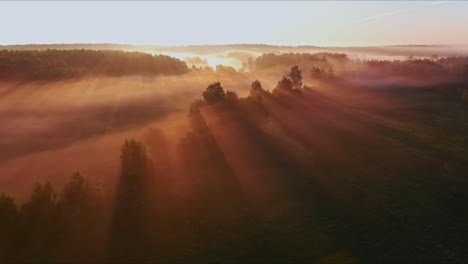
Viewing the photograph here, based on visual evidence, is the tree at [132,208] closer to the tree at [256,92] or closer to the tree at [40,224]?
the tree at [40,224]

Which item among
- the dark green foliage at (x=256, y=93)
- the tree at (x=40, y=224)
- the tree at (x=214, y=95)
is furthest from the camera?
the dark green foliage at (x=256, y=93)

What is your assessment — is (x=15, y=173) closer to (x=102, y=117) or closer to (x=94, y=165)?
(x=94, y=165)

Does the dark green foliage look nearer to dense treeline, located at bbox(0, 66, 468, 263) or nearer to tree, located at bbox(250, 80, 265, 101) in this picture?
tree, located at bbox(250, 80, 265, 101)

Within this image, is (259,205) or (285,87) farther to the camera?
(285,87)

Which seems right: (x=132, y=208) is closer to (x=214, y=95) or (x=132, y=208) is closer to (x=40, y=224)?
(x=40, y=224)

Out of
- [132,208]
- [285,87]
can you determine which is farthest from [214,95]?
[132,208]

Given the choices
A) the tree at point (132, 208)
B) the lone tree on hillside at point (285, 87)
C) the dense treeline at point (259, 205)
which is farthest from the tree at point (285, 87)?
the tree at point (132, 208)

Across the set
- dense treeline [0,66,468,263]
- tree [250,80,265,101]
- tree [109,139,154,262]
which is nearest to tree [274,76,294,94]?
tree [250,80,265,101]

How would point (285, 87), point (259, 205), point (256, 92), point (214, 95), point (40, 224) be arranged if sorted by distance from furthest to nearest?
point (285, 87) < point (256, 92) < point (214, 95) < point (259, 205) < point (40, 224)
